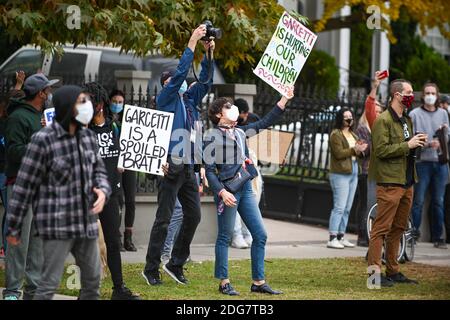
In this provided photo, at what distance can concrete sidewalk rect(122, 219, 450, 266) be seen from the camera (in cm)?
1301

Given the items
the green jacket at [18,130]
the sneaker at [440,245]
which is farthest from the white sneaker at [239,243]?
the green jacket at [18,130]

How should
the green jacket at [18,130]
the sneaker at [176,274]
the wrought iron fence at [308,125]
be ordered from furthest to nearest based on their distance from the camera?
1. the wrought iron fence at [308,125]
2. the sneaker at [176,274]
3. the green jacket at [18,130]

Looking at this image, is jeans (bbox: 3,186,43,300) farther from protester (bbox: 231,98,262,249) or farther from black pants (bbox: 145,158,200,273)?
protester (bbox: 231,98,262,249)

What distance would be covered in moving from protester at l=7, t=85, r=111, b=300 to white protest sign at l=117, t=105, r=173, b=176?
7.72ft

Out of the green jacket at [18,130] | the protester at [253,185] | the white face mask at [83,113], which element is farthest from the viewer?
the protester at [253,185]

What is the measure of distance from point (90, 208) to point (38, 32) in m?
3.89

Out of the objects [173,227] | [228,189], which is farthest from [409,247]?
[228,189]

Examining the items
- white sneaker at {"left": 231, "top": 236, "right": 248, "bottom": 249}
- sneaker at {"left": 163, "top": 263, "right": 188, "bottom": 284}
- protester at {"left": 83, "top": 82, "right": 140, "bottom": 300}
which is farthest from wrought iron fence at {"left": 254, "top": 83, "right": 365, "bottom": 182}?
protester at {"left": 83, "top": 82, "right": 140, "bottom": 300}

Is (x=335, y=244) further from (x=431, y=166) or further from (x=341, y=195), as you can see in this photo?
(x=431, y=166)

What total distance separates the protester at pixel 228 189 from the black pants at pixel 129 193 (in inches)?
125

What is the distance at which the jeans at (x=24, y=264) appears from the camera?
8984 millimetres

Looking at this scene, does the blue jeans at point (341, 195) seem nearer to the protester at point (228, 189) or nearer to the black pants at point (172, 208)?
the black pants at point (172, 208)

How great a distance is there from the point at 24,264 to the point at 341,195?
5.99m

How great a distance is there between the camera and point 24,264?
9.09 meters
